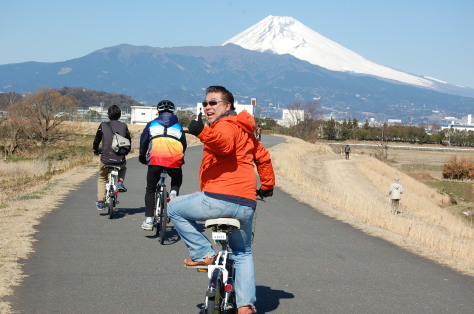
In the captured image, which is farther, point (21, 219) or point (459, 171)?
point (459, 171)

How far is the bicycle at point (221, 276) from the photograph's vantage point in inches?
203

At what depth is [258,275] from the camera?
7.66 meters

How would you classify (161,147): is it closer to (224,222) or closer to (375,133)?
(224,222)

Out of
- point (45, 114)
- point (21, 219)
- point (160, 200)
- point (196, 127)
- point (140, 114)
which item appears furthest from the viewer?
point (140, 114)

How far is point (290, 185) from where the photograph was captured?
21.6 metres

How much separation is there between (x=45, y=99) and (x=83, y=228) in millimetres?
39434

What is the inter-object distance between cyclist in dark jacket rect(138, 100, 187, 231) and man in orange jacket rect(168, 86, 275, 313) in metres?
3.80

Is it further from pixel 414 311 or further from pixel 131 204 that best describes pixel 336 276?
pixel 131 204

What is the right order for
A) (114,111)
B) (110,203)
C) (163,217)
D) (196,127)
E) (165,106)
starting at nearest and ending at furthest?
(196,127)
(165,106)
(163,217)
(114,111)
(110,203)

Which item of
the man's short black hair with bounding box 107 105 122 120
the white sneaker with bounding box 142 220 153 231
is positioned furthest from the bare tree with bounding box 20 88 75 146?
the white sneaker with bounding box 142 220 153 231

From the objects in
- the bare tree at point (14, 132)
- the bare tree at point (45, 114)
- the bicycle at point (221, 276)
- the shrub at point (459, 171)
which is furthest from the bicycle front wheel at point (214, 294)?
the shrub at point (459, 171)

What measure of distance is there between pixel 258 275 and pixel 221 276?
2382 millimetres

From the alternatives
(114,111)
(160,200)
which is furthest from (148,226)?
(114,111)

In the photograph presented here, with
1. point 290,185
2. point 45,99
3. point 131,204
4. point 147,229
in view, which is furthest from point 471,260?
point 45,99
